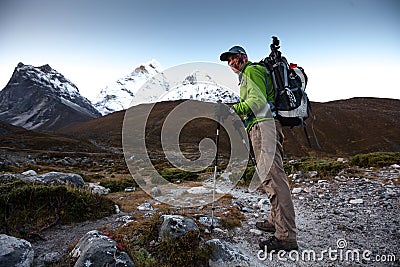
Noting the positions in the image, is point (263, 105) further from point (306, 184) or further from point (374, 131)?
point (374, 131)

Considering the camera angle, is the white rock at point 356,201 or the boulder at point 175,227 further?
the white rock at point 356,201

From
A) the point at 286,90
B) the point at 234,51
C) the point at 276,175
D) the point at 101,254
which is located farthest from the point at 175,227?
the point at 234,51

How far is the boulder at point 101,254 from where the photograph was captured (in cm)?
282

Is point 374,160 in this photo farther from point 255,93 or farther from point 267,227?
point 255,93

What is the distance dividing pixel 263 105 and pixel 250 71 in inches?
24.9

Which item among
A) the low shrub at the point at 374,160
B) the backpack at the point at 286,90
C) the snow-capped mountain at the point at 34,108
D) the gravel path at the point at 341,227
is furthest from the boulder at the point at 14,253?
the snow-capped mountain at the point at 34,108

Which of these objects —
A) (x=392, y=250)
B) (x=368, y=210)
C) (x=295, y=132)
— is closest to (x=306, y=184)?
(x=368, y=210)

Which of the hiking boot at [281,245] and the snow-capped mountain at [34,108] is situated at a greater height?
the snow-capped mountain at [34,108]

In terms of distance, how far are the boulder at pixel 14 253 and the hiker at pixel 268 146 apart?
3.37 m

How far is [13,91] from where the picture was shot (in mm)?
191625

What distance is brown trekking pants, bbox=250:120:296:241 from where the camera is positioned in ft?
13.0

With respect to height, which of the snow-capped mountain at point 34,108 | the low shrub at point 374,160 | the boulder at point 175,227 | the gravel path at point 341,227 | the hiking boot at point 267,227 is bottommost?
the gravel path at point 341,227

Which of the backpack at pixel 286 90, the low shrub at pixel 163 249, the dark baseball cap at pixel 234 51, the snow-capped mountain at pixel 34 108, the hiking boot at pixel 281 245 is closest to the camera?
the low shrub at pixel 163 249

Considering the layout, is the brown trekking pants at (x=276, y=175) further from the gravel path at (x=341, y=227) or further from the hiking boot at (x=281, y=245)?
the gravel path at (x=341, y=227)
